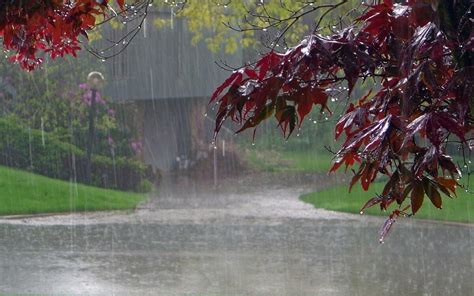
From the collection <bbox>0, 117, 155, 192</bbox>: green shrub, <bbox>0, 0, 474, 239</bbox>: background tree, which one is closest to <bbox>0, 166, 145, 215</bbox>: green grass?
<bbox>0, 117, 155, 192</bbox>: green shrub

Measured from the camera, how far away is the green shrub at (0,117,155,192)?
16.8m

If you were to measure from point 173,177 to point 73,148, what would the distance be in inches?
116

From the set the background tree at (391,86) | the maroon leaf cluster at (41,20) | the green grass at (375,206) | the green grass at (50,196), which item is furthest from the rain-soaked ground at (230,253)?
the background tree at (391,86)

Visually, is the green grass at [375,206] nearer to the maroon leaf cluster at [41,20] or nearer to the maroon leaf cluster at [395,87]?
the maroon leaf cluster at [41,20]

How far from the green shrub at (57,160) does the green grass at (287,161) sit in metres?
3.97

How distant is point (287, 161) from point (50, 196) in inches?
300

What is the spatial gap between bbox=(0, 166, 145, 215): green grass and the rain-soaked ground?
536 millimetres

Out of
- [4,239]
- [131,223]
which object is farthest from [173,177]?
[4,239]

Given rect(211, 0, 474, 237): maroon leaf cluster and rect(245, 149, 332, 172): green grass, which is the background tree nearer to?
rect(211, 0, 474, 237): maroon leaf cluster

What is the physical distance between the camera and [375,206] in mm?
14266

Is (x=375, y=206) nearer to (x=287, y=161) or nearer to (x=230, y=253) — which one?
(x=230, y=253)

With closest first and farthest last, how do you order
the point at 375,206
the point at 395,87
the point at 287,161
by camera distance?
the point at 395,87 < the point at 375,206 < the point at 287,161

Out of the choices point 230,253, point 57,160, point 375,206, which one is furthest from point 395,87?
point 57,160

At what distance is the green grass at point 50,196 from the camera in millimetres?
14180
